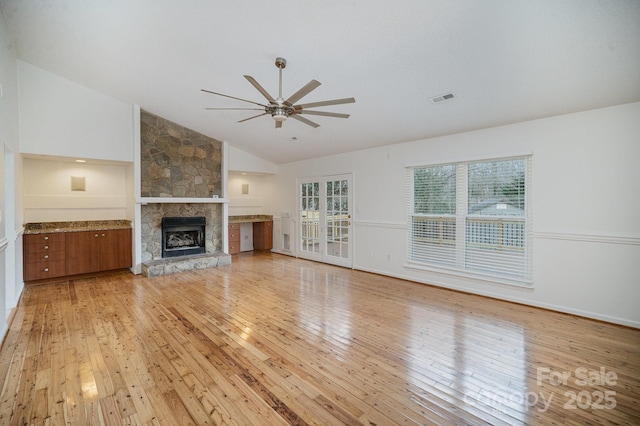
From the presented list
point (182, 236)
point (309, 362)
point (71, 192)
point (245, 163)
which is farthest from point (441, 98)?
point (71, 192)

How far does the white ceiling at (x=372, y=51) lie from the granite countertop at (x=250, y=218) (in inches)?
145

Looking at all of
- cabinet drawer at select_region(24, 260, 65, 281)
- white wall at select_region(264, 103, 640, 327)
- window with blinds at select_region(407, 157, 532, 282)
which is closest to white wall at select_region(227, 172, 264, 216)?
cabinet drawer at select_region(24, 260, 65, 281)

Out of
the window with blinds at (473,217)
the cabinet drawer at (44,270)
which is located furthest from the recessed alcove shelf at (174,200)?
the window with blinds at (473,217)

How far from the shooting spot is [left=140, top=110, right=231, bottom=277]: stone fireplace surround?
575 centimetres

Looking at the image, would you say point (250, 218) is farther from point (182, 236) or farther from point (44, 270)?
point (44, 270)

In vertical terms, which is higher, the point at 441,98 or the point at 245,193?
the point at 441,98

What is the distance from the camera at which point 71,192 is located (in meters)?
5.57

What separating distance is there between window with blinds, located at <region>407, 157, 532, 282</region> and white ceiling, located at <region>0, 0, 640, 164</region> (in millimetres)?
700

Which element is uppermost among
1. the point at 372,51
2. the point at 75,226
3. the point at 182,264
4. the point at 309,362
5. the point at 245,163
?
the point at 372,51

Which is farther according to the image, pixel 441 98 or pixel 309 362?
pixel 441 98

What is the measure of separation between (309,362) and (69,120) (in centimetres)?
551

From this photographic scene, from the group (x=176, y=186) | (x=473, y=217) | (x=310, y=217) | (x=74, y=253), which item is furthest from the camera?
(x=310, y=217)

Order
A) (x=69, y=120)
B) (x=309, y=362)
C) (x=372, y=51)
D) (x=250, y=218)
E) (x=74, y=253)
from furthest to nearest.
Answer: (x=250, y=218) → (x=74, y=253) → (x=69, y=120) → (x=372, y=51) → (x=309, y=362)

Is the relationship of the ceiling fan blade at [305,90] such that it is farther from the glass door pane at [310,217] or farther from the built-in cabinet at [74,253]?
the built-in cabinet at [74,253]
